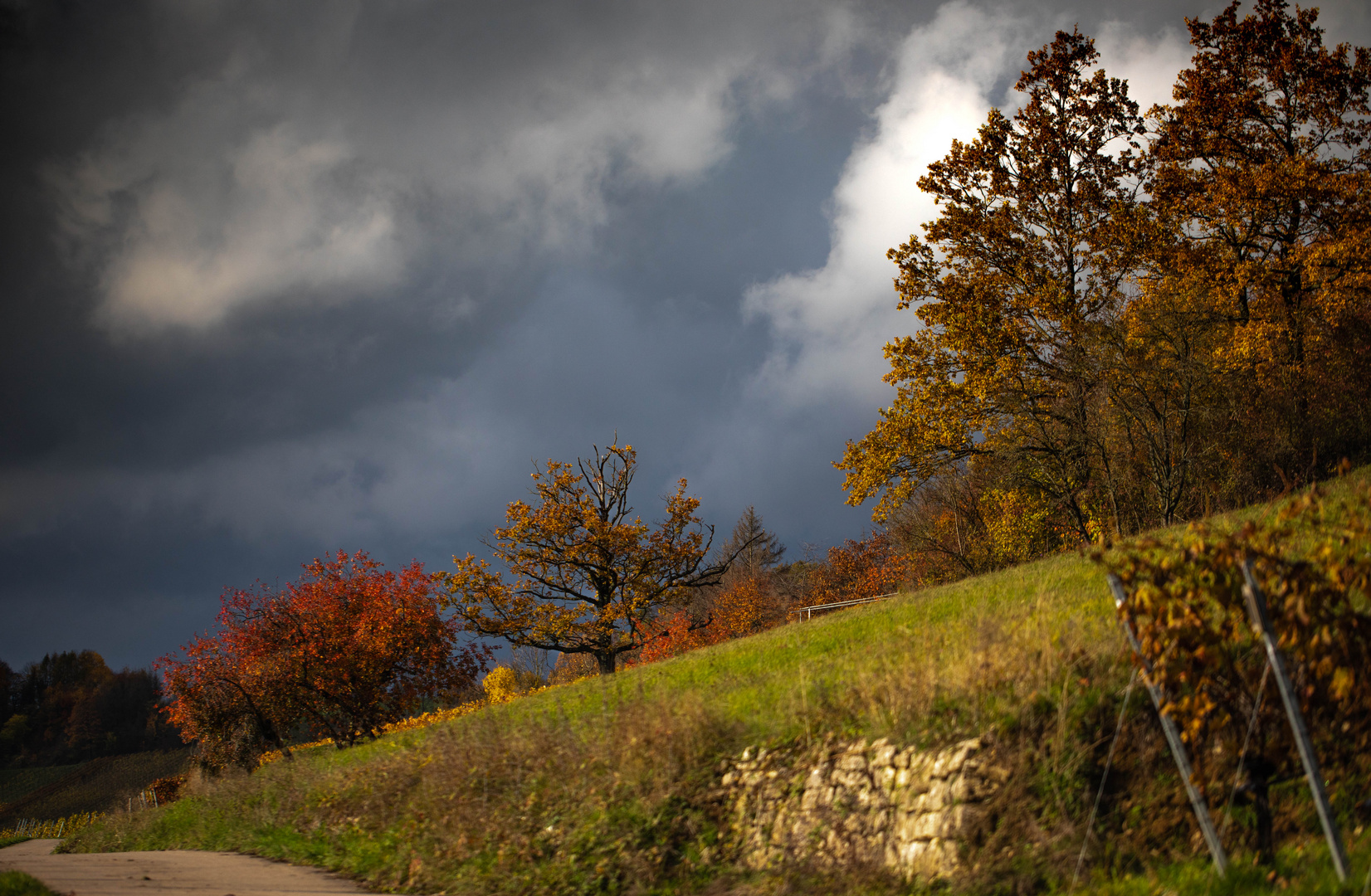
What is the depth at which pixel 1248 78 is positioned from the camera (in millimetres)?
21641

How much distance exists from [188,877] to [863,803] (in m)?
8.20

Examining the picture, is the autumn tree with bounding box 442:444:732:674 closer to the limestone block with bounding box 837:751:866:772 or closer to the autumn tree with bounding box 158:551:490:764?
the autumn tree with bounding box 158:551:490:764

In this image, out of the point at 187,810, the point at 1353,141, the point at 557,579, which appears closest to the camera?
the point at 187,810

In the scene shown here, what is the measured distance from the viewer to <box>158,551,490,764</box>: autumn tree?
74.4ft

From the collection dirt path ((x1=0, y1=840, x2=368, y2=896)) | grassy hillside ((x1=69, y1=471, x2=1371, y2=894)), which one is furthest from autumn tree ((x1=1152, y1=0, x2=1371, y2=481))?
dirt path ((x1=0, y1=840, x2=368, y2=896))

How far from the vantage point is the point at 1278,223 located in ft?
69.7

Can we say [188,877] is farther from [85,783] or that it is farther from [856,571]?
[85,783]

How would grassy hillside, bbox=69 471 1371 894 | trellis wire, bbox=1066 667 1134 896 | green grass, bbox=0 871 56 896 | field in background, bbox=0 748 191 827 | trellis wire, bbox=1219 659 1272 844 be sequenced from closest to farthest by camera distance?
trellis wire, bbox=1219 659 1272 844, trellis wire, bbox=1066 667 1134 896, grassy hillside, bbox=69 471 1371 894, green grass, bbox=0 871 56 896, field in background, bbox=0 748 191 827

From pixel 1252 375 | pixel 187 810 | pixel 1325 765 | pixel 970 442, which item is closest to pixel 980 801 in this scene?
pixel 1325 765

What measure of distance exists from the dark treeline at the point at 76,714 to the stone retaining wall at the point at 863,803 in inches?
3562

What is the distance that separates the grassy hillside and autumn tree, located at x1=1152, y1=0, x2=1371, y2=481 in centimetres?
901

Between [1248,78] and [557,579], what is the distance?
27231 millimetres

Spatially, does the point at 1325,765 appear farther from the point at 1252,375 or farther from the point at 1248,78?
the point at 1248,78

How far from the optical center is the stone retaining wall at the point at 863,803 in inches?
207
